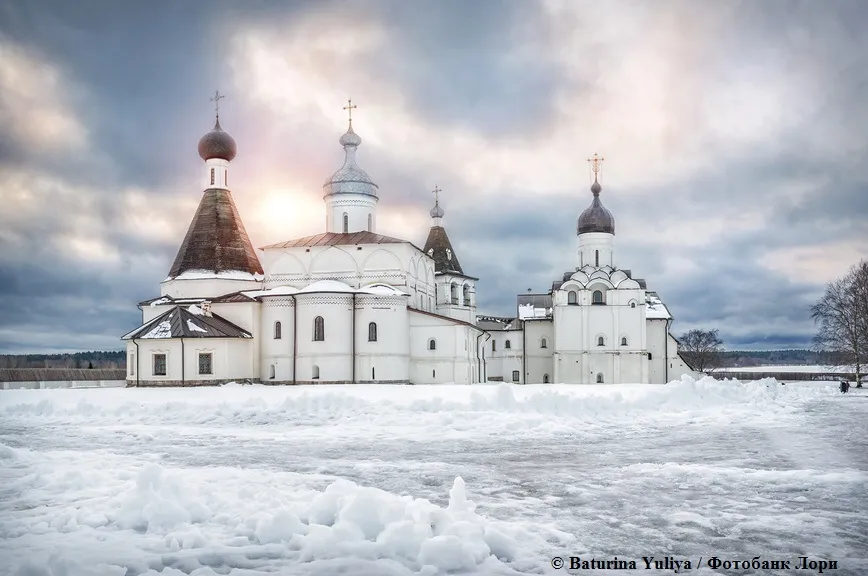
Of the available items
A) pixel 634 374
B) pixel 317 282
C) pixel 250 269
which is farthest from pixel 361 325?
pixel 634 374

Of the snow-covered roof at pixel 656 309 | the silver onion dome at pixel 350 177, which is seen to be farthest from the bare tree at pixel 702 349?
the silver onion dome at pixel 350 177

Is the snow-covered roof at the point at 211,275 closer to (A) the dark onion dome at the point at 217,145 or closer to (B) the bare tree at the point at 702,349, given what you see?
(A) the dark onion dome at the point at 217,145

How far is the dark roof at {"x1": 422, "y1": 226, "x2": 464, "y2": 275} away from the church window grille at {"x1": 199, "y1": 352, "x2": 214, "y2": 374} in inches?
677

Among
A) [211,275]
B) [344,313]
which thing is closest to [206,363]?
[211,275]

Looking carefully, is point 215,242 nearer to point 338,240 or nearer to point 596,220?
point 338,240

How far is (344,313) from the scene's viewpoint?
33.5m

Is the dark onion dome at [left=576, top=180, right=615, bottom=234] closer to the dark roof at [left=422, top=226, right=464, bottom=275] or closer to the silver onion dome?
the dark roof at [left=422, top=226, right=464, bottom=275]

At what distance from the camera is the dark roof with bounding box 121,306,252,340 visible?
3222cm

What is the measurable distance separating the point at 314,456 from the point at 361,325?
21.6m

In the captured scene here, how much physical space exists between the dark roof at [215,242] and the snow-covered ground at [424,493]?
1937cm

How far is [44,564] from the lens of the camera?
525cm

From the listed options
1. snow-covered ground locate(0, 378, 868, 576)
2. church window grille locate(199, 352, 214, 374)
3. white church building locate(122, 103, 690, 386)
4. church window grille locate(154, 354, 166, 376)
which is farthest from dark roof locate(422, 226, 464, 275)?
snow-covered ground locate(0, 378, 868, 576)

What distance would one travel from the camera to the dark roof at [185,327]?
32.2 m

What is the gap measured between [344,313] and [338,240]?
5.26 meters
